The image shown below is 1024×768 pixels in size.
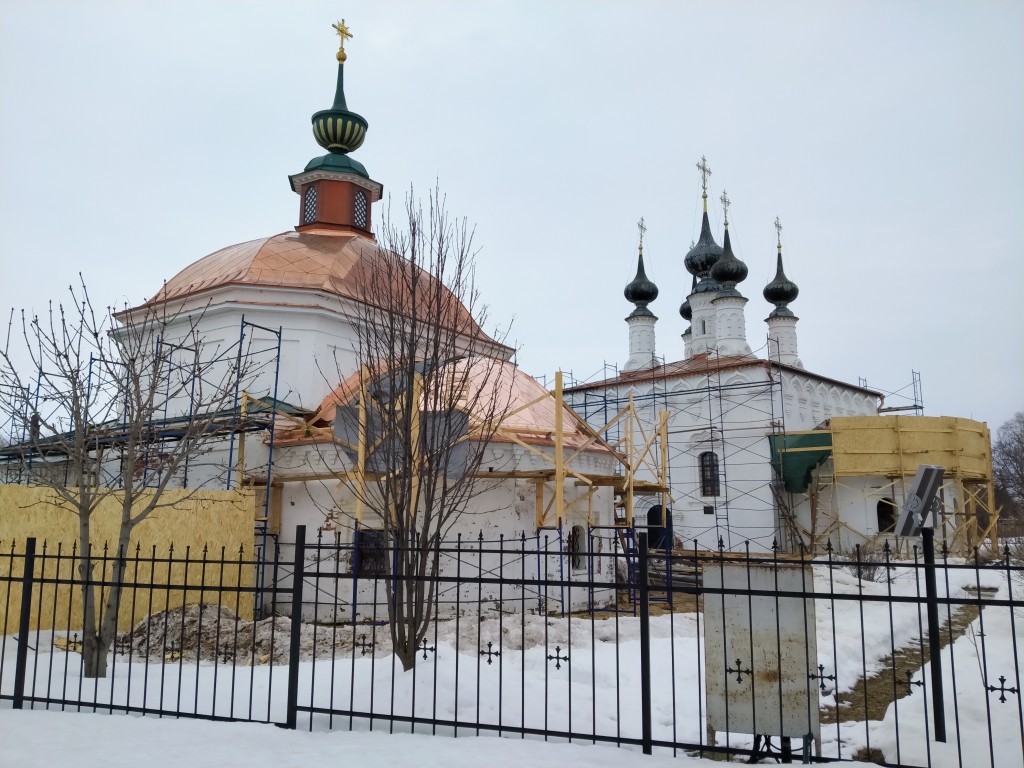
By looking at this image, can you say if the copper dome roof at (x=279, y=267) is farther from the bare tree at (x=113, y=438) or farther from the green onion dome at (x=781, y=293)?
the green onion dome at (x=781, y=293)

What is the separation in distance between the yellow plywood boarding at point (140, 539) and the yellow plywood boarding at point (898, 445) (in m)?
19.1

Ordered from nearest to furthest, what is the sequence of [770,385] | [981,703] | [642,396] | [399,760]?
[399,760], [981,703], [770,385], [642,396]

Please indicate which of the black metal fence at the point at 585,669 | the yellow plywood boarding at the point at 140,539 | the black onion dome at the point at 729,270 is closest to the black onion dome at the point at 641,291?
the black onion dome at the point at 729,270

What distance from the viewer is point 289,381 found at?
16.3 metres

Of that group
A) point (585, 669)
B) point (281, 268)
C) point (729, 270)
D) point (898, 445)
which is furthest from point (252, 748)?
point (729, 270)

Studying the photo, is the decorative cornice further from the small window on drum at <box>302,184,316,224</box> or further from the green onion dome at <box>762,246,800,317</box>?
the green onion dome at <box>762,246,800,317</box>

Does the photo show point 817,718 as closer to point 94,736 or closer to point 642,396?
point 94,736

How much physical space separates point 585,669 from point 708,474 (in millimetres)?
21517

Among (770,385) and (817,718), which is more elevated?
(770,385)

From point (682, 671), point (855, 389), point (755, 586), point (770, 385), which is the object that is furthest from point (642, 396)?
point (755, 586)

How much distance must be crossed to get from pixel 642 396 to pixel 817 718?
24.8 metres

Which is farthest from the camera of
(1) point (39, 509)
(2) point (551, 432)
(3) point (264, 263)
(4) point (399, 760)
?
(3) point (264, 263)

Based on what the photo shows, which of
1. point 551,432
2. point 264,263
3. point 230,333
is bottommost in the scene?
point 551,432

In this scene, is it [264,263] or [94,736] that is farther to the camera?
[264,263]
